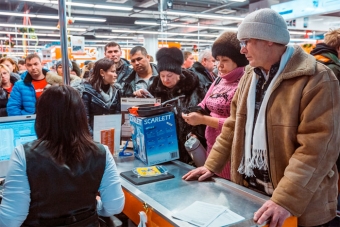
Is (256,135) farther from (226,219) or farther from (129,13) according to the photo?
(129,13)

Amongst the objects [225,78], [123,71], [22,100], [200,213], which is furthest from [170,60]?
[22,100]

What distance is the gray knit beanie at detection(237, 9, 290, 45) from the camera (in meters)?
1.51

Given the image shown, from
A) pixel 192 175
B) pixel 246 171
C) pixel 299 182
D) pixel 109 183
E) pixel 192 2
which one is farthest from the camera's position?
pixel 192 2

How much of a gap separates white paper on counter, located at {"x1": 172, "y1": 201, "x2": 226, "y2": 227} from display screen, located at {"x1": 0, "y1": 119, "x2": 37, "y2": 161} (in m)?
1.12

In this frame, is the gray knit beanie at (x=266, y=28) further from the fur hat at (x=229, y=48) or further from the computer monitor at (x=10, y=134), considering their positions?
the computer monitor at (x=10, y=134)

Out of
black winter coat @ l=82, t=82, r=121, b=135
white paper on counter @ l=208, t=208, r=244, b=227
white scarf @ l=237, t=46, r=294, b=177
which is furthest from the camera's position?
black winter coat @ l=82, t=82, r=121, b=135

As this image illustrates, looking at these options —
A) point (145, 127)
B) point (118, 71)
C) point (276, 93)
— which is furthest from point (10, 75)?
point (276, 93)

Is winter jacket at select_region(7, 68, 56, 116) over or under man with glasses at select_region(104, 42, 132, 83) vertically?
under

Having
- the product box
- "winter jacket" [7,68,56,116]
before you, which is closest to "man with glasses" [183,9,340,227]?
the product box

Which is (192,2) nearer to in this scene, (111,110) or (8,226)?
(111,110)

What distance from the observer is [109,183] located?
148 centimetres

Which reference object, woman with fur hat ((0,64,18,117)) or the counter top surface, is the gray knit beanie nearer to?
the counter top surface

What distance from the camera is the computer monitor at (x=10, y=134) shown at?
1947mm

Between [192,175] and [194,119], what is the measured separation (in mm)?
375
